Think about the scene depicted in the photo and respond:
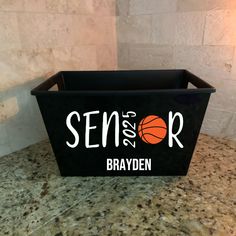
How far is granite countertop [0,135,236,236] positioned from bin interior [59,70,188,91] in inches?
11.1

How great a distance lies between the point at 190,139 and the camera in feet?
2.10

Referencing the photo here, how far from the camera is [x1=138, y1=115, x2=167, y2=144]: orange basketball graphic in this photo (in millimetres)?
613

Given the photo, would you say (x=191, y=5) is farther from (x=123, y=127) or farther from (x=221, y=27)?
(x=123, y=127)

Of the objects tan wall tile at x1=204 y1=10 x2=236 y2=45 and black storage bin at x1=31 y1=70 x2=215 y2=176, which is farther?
tan wall tile at x1=204 y1=10 x2=236 y2=45

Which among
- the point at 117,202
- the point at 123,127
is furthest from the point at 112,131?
the point at 117,202

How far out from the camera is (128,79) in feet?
2.77

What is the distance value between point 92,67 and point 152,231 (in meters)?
0.73

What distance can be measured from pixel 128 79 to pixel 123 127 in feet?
0.89

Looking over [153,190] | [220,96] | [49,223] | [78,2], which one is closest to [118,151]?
[153,190]

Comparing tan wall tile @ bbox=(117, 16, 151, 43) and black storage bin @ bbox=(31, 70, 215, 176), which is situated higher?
tan wall tile @ bbox=(117, 16, 151, 43)

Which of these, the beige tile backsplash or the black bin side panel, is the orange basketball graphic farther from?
the beige tile backsplash

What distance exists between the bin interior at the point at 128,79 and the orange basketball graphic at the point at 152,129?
0.87 ft

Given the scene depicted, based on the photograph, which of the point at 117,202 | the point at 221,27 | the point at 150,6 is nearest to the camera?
the point at 117,202

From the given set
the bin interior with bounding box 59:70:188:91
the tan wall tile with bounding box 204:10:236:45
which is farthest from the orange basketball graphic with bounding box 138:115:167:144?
the tan wall tile with bounding box 204:10:236:45
